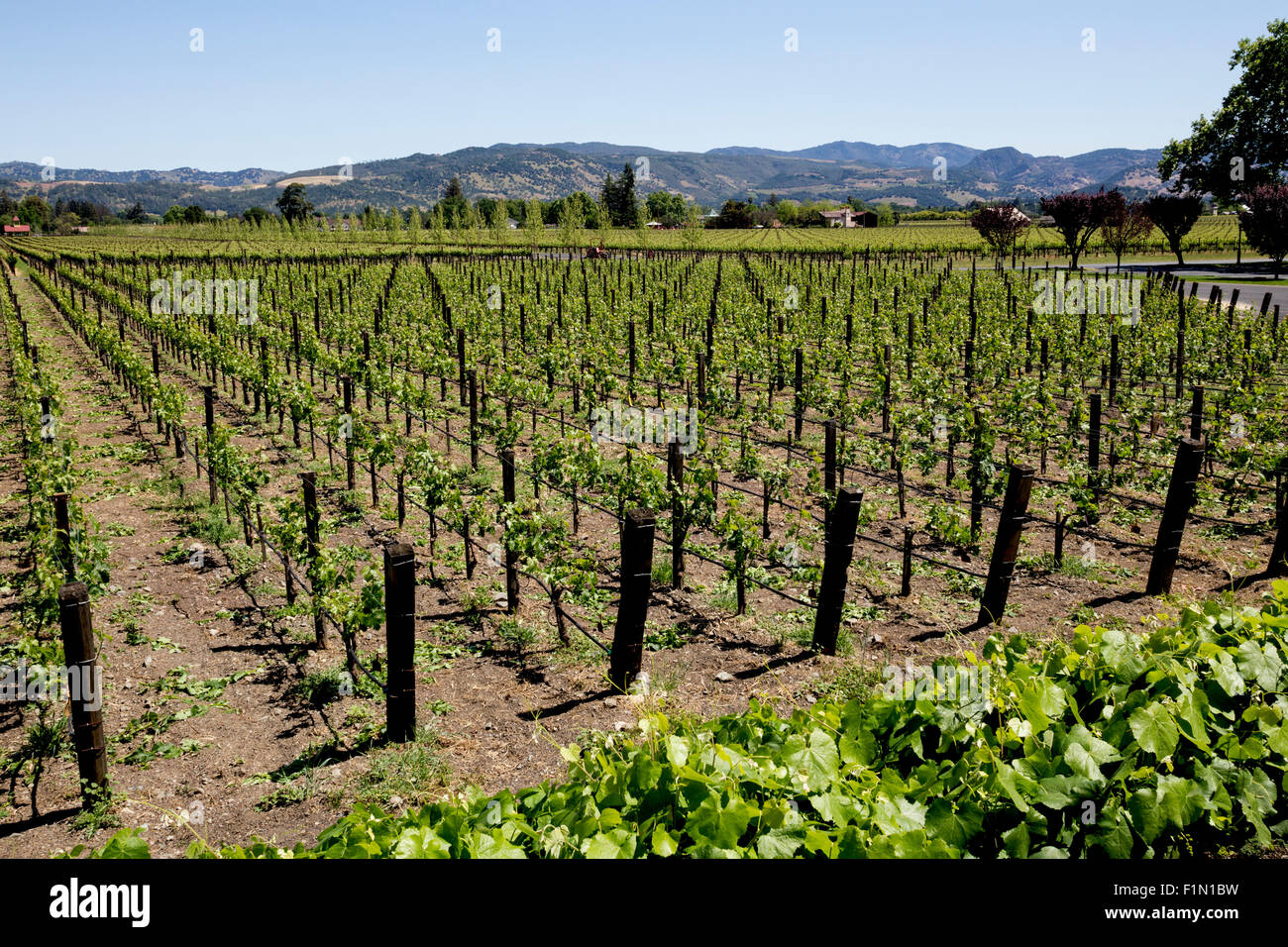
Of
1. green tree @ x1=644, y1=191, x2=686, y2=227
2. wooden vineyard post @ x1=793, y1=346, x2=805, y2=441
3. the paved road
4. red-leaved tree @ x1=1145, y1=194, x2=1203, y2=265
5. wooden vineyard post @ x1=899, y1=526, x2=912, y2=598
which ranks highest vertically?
green tree @ x1=644, y1=191, x2=686, y2=227

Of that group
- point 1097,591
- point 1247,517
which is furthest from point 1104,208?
point 1097,591

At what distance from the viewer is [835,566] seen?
6656mm

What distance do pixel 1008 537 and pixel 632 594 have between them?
3444 mm

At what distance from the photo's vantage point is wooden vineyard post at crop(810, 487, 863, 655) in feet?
21.4

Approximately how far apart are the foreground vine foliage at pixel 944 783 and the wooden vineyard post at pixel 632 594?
100 inches

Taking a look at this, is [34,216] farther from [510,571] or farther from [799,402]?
[510,571]

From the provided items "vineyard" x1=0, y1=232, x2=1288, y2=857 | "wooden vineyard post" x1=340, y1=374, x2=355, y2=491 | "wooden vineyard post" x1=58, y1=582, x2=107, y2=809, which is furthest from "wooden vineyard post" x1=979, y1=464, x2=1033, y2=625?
"wooden vineyard post" x1=340, y1=374, x2=355, y2=491

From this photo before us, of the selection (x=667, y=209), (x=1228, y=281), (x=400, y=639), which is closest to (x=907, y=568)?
(x=400, y=639)

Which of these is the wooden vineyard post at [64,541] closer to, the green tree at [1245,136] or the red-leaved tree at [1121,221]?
the red-leaved tree at [1121,221]

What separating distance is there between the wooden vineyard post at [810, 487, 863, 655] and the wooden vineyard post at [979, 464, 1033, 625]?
144 centimetres

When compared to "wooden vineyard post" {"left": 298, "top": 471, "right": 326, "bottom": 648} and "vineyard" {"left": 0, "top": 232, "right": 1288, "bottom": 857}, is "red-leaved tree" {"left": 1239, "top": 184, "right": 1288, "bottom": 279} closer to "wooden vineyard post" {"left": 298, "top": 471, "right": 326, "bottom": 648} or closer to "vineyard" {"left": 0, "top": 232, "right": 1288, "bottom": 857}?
"vineyard" {"left": 0, "top": 232, "right": 1288, "bottom": 857}

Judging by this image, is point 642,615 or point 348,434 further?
point 348,434

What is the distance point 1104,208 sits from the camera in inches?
1857

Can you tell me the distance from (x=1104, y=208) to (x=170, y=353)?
47758 mm
